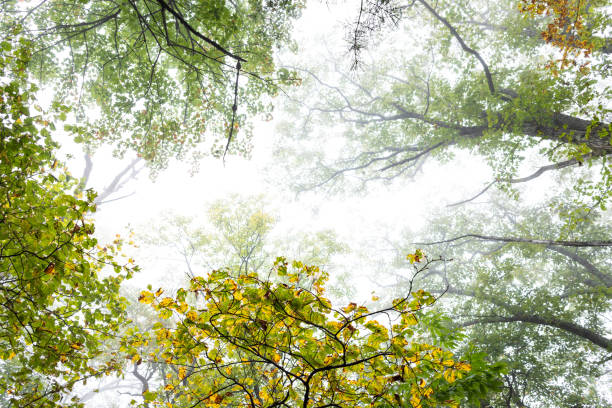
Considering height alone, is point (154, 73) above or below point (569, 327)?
above

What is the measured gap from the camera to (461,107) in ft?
24.5

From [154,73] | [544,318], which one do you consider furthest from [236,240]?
[544,318]

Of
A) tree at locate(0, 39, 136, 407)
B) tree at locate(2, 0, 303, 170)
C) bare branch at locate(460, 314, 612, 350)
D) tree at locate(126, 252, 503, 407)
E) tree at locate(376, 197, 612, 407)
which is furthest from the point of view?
tree at locate(376, 197, 612, 407)

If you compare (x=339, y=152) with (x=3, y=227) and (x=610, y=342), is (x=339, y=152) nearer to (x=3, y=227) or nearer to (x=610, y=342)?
(x=610, y=342)

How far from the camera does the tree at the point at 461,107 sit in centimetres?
553

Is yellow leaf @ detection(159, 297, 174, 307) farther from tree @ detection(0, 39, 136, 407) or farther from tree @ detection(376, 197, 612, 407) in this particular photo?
tree @ detection(376, 197, 612, 407)

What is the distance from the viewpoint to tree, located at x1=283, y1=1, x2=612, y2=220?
18.1ft

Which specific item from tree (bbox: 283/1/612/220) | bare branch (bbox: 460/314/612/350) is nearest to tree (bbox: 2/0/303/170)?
tree (bbox: 283/1/612/220)

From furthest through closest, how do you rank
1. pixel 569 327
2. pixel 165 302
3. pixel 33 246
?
pixel 569 327
pixel 33 246
pixel 165 302

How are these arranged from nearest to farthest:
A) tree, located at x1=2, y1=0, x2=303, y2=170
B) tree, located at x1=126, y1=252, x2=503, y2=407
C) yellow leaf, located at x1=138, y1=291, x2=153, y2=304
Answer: tree, located at x1=126, y1=252, x2=503, y2=407 → yellow leaf, located at x1=138, y1=291, x2=153, y2=304 → tree, located at x1=2, y1=0, x2=303, y2=170

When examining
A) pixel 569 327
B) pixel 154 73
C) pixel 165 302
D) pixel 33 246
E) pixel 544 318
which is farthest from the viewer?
pixel 544 318

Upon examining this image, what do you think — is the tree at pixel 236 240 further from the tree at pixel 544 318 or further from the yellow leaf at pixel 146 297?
the yellow leaf at pixel 146 297

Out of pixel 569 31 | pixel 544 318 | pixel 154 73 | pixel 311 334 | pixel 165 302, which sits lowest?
pixel 311 334

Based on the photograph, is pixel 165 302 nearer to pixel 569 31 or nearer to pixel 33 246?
pixel 33 246
